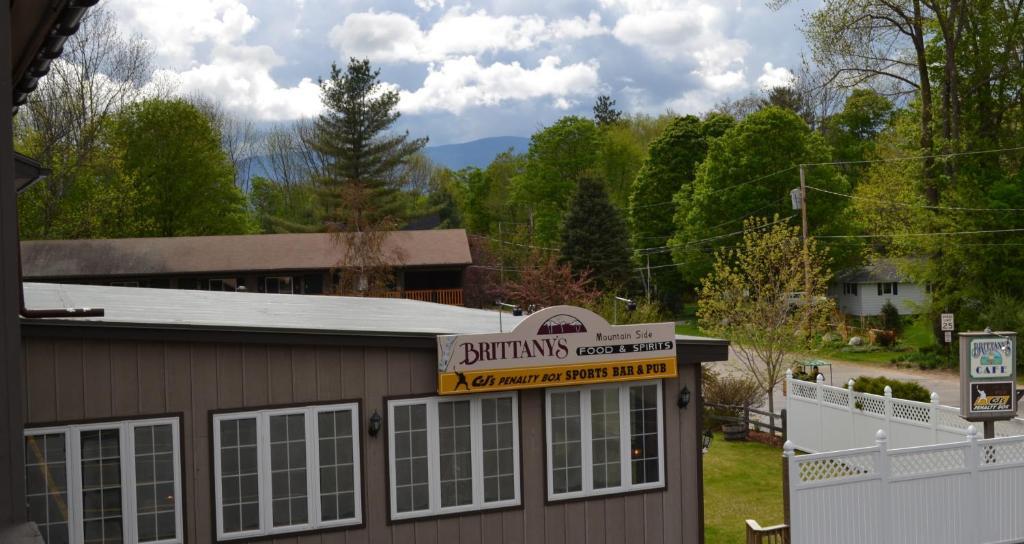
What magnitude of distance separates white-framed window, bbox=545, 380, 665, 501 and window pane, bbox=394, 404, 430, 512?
4.84 ft

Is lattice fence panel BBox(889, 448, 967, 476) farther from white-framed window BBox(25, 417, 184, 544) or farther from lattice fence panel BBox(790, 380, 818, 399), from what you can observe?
white-framed window BBox(25, 417, 184, 544)

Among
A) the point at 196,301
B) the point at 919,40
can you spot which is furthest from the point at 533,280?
the point at 196,301

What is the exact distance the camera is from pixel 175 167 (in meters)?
52.0

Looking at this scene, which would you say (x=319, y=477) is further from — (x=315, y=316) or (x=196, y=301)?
(x=196, y=301)

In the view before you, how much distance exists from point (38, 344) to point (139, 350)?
90 cm

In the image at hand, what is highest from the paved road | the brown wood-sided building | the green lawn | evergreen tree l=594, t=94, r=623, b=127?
evergreen tree l=594, t=94, r=623, b=127

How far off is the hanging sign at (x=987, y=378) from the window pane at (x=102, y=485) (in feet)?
39.3

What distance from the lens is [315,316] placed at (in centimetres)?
1154

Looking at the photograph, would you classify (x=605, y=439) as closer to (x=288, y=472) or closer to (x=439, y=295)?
(x=288, y=472)

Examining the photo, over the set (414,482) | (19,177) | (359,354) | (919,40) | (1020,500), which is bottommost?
(1020,500)

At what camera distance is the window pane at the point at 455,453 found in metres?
10.1

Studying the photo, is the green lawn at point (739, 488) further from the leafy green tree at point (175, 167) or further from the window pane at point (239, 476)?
the leafy green tree at point (175, 167)

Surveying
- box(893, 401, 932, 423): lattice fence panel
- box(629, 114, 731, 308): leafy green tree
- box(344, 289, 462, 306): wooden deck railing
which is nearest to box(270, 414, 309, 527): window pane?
box(893, 401, 932, 423): lattice fence panel

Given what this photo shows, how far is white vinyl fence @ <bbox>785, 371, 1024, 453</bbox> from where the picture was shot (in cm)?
1514
